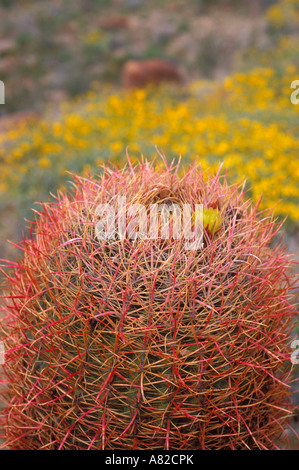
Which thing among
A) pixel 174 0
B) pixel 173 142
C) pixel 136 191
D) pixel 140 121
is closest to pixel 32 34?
pixel 174 0

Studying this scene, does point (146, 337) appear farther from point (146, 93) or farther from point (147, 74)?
point (147, 74)

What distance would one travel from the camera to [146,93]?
9328 millimetres

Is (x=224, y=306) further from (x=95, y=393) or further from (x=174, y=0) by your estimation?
(x=174, y=0)

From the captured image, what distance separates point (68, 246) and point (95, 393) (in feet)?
1.56

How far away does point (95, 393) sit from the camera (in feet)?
4.89

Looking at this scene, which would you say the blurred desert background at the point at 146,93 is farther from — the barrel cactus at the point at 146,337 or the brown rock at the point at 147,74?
the barrel cactus at the point at 146,337

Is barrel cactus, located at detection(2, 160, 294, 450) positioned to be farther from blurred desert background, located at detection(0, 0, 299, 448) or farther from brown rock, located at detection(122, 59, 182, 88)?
brown rock, located at detection(122, 59, 182, 88)

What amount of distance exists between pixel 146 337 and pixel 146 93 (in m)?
8.44

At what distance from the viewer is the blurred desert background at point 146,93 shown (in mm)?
4844

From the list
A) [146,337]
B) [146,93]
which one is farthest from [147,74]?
[146,337]

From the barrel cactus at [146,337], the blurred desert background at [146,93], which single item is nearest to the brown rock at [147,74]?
the blurred desert background at [146,93]

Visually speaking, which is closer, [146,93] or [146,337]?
[146,337]

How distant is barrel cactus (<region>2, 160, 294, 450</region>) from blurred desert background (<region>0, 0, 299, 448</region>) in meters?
0.46

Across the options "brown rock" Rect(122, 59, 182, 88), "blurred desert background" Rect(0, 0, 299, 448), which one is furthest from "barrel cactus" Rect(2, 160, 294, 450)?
"brown rock" Rect(122, 59, 182, 88)
